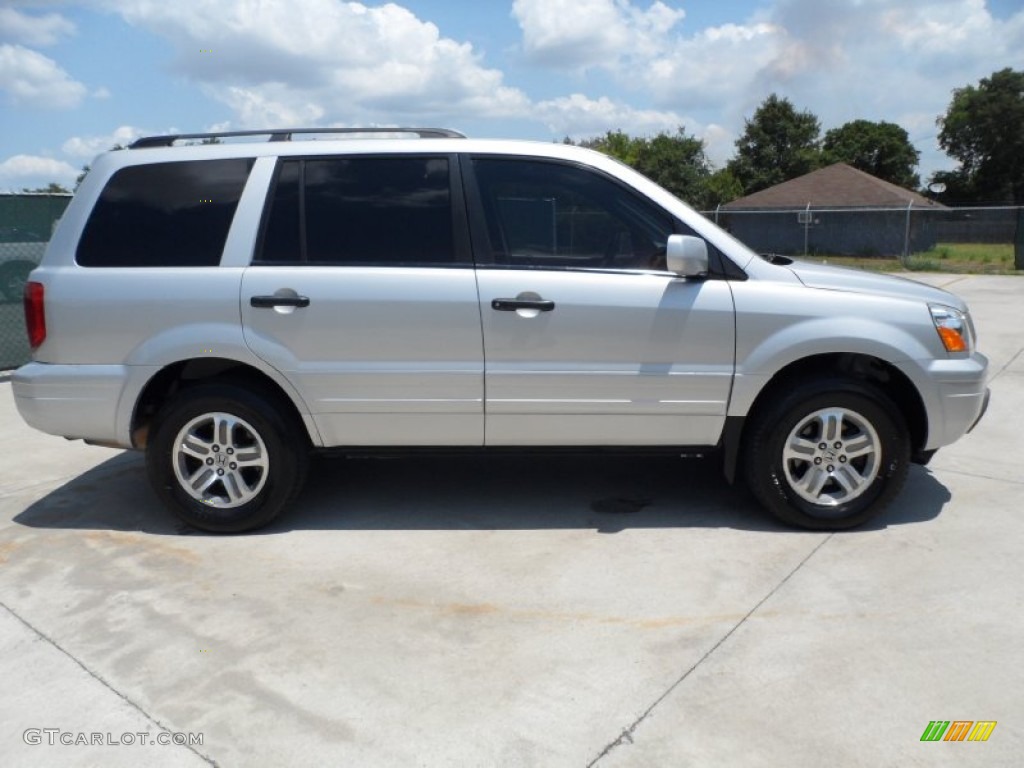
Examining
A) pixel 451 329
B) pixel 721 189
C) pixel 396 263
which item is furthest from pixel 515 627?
pixel 721 189

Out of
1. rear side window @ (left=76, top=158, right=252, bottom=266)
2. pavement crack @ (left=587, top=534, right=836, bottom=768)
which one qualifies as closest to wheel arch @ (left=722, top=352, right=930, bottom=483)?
pavement crack @ (left=587, top=534, right=836, bottom=768)

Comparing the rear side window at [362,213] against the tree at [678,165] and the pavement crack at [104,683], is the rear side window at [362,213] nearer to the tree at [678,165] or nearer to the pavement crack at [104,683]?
the pavement crack at [104,683]

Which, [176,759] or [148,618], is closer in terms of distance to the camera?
[176,759]

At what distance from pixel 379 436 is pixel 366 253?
0.93 meters

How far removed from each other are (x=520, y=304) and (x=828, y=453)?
1730mm

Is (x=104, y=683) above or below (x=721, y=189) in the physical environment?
below

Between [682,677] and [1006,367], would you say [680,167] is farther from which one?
[682,677]

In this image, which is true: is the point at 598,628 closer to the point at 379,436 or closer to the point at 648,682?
the point at 648,682

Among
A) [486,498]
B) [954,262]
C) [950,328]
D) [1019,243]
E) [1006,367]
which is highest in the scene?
[1019,243]

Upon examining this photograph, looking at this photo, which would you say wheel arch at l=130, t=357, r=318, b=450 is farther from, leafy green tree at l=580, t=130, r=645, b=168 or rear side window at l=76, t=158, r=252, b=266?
leafy green tree at l=580, t=130, r=645, b=168

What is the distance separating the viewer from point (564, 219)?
173 inches

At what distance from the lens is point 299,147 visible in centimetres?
449

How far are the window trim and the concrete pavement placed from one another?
1.39 m

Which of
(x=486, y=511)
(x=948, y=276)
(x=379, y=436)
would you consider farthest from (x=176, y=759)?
(x=948, y=276)
